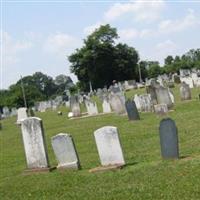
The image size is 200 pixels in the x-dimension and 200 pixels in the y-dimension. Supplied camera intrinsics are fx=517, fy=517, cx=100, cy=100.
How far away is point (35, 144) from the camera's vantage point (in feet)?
41.3

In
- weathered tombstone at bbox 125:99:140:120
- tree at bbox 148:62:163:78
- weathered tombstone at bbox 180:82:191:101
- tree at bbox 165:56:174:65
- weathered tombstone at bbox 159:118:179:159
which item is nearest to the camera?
weathered tombstone at bbox 159:118:179:159

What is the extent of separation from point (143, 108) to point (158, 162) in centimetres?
1406

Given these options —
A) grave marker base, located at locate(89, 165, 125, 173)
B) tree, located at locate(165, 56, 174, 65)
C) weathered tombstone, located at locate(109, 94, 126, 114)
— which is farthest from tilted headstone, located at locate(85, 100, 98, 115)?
tree, located at locate(165, 56, 174, 65)

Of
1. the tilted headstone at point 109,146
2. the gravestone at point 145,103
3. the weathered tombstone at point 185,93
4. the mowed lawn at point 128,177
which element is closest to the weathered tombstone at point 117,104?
the gravestone at point 145,103

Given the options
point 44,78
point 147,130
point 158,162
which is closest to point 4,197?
point 158,162

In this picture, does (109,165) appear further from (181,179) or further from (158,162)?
(181,179)

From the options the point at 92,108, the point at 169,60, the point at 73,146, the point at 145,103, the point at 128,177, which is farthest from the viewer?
the point at 169,60

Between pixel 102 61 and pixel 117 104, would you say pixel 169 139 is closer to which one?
pixel 117 104

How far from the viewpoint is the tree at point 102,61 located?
86.0 meters

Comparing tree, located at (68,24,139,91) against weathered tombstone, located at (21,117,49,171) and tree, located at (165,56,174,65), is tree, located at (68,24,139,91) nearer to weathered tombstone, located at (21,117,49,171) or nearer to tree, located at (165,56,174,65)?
tree, located at (165,56,174,65)

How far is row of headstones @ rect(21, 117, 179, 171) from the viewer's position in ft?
36.1

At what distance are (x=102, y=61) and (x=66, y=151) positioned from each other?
74850 millimetres

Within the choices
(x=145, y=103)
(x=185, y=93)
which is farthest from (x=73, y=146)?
(x=185, y=93)

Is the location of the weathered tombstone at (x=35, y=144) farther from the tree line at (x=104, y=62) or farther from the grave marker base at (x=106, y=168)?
the tree line at (x=104, y=62)
